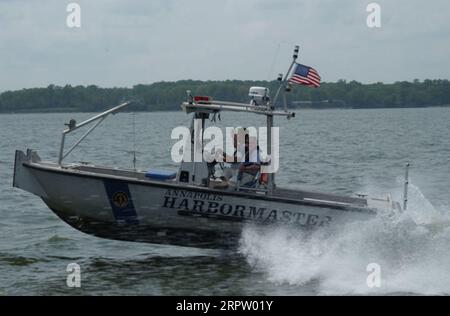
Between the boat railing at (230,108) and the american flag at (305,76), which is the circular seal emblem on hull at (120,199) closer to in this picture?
the boat railing at (230,108)

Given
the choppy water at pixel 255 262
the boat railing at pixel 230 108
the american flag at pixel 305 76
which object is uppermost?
the american flag at pixel 305 76

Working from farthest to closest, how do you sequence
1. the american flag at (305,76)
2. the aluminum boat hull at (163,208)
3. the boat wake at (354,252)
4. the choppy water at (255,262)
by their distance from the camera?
the aluminum boat hull at (163,208), the american flag at (305,76), the boat wake at (354,252), the choppy water at (255,262)

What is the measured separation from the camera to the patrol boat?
14.2m

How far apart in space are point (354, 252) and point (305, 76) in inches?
121

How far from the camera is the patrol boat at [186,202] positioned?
46.5 ft

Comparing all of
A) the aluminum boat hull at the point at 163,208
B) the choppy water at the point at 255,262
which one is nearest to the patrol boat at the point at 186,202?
the aluminum boat hull at the point at 163,208

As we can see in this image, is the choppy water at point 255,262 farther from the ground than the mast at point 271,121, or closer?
closer

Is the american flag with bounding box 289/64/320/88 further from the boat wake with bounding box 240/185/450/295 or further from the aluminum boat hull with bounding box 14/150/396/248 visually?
the boat wake with bounding box 240/185/450/295

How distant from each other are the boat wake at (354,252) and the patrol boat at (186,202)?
222mm

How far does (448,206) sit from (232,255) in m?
7.77

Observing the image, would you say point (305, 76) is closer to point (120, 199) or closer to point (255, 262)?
point (255, 262)

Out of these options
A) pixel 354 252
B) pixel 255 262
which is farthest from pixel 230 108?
pixel 354 252

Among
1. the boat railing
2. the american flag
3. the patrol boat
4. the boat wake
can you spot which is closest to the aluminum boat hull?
the patrol boat
